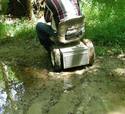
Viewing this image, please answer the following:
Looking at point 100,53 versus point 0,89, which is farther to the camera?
point 100,53

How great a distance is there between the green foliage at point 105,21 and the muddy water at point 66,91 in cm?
100

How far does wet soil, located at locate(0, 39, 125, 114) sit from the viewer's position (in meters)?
5.77

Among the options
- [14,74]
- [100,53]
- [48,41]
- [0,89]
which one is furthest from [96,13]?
[0,89]

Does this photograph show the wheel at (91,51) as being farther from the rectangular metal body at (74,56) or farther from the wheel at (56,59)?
the wheel at (56,59)

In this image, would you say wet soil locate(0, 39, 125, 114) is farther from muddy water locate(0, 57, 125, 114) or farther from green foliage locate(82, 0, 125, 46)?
green foliage locate(82, 0, 125, 46)

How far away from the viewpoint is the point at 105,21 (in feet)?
29.9

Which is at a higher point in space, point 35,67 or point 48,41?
point 48,41

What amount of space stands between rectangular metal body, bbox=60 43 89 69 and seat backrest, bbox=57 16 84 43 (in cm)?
18

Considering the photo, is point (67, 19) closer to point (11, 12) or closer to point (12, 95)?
point (12, 95)

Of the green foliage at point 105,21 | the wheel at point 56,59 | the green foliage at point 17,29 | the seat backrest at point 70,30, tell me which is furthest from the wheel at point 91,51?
the green foliage at point 17,29

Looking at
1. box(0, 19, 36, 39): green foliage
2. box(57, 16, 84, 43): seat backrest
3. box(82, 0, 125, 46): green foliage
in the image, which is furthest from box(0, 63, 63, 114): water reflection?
box(0, 19, 36, 39): green foliage

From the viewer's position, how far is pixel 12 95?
6.40 m

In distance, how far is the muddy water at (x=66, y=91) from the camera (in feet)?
18.9

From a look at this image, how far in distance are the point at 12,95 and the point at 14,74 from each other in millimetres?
906
